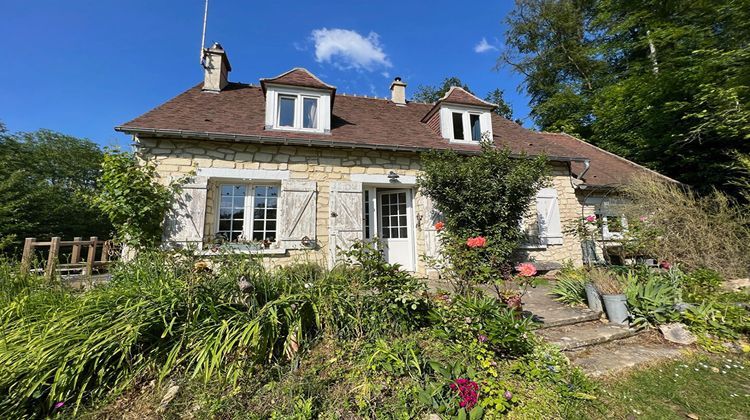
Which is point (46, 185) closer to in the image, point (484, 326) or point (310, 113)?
point (310, 113)

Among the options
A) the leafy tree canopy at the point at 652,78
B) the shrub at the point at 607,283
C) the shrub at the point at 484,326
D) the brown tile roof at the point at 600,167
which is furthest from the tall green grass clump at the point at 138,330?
the leafy tree canopy at the point at 652,78

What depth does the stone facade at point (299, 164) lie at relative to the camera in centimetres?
554

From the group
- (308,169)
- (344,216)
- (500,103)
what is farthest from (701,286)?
(500,103)

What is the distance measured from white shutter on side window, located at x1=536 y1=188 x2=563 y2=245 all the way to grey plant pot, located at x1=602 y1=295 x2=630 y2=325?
377 centimetres

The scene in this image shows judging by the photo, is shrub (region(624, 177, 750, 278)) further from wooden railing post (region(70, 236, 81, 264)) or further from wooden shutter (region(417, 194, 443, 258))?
wooden railing post (region(70, 236, 81, 264))

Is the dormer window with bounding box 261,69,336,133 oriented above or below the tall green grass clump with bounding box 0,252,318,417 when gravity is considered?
above

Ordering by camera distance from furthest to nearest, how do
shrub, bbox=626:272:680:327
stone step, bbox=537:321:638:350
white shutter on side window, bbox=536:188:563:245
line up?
white shutter on side window, bbox=536:188:563:245, shrub, bbox=626:272:680:327, stone step, bbox=537:321:638:350

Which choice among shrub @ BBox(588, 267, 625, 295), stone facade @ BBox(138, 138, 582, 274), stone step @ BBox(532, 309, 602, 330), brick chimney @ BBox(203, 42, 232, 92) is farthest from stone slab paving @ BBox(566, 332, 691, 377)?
brick chimney @ BBox(203, 42, 232, 92)

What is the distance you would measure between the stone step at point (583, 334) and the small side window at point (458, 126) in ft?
17.7

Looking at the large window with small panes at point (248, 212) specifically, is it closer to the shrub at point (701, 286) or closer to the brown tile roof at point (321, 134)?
→ the brown tile roof at point (321, 134)

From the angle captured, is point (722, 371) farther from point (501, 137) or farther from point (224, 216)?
point (224, 216)

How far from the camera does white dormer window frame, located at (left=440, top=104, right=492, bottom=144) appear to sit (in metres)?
7.43

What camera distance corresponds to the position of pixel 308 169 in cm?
613

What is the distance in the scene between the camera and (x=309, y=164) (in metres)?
6.15
